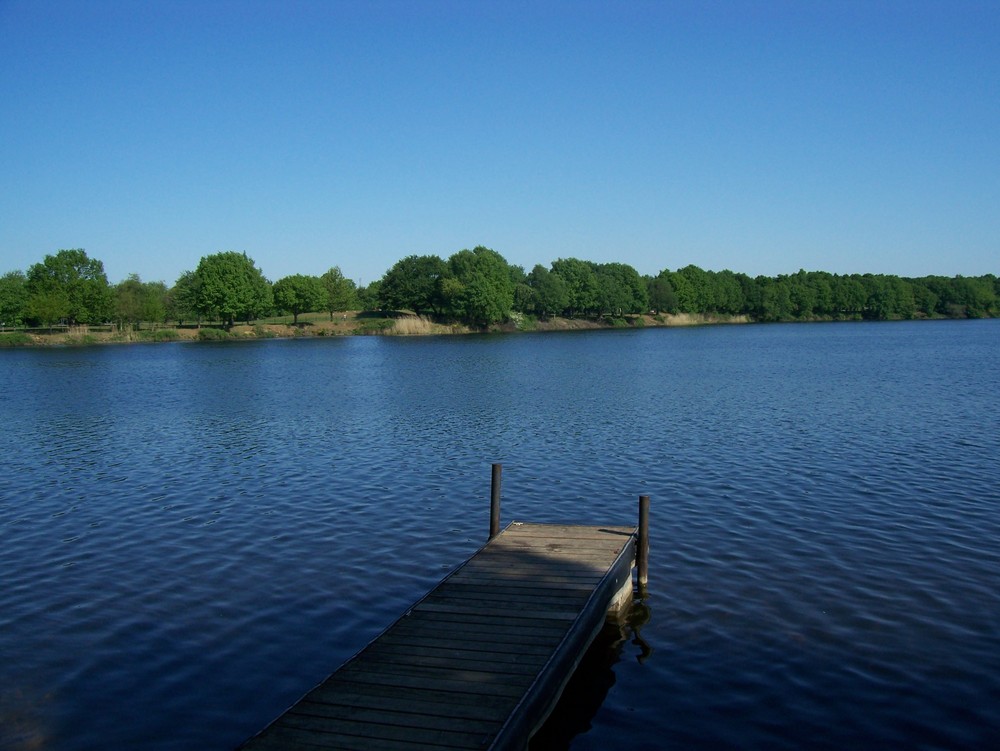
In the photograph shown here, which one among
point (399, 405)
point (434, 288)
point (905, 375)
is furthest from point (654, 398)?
point (434, 288)

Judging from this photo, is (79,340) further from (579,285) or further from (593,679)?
(593,679)

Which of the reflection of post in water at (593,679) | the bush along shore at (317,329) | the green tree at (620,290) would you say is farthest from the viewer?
the green tree at (620,290)

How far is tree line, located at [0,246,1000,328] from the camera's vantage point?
10512 centimetres

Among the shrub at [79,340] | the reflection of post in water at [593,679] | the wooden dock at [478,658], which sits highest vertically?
the shrub at [79,340]

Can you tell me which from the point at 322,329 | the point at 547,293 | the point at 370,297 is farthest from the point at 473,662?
the point at 370,297

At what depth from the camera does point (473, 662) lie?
892 cm

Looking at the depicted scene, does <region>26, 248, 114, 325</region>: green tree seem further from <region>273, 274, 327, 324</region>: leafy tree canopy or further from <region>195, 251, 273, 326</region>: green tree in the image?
<region>273, 274, 327, 324</region>: leafy tree canopy

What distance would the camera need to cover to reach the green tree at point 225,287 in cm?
10700

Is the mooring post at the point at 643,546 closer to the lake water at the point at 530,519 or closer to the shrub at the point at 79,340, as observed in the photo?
the lake water at the point at 530,519

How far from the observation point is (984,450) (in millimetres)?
23219

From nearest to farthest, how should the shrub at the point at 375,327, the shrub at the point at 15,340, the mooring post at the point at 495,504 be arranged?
the mooring post at the point at 495,504, the shrub at the point at 15,340, the shrub at the point at 375,327

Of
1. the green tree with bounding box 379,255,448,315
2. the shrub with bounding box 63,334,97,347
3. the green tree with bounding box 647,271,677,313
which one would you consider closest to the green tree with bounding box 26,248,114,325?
the shrub with bounding box 63,334,97,347

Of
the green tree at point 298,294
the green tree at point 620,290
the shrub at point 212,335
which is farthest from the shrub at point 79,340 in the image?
the green tree at point 620,290

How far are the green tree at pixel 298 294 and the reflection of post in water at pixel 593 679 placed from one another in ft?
382
